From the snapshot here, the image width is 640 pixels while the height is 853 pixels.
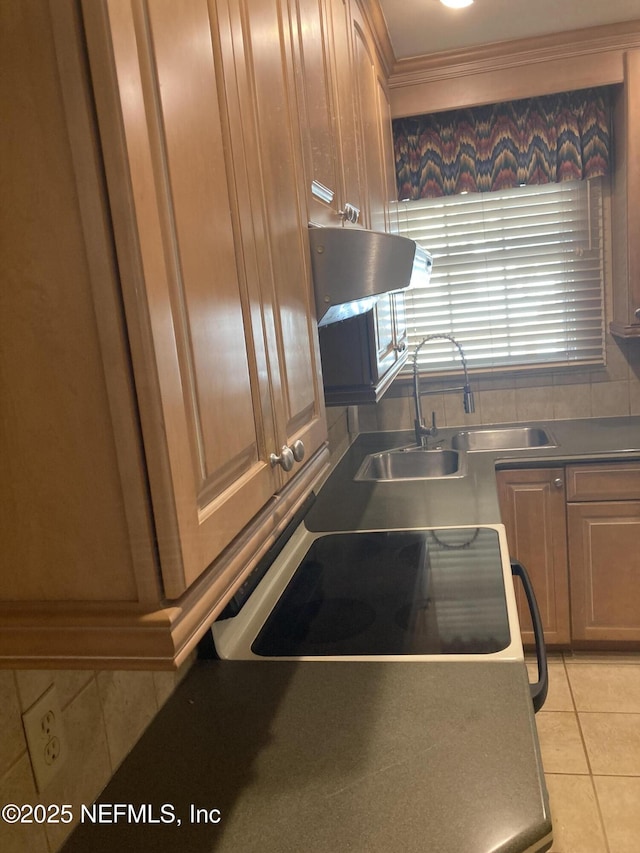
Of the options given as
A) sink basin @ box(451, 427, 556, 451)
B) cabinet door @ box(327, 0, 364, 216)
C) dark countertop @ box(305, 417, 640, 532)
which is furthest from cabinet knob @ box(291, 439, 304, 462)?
sink basin @ box(451, 427, 556, 451)

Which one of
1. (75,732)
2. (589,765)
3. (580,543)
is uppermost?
(75,732)

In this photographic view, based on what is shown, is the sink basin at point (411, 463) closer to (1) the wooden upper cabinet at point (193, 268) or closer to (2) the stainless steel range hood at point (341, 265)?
(2) the stainless steel range hood at point (341, 265)

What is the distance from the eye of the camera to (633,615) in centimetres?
254

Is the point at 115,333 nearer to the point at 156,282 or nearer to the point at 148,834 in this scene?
the point at 156,282

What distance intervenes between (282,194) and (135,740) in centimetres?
92

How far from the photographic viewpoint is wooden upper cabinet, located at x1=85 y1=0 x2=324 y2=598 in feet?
1.90

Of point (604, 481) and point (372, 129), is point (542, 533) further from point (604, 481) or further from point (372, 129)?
point (372, 129)

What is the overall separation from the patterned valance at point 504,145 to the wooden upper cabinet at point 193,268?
6.96ft

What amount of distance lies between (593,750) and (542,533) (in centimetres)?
76

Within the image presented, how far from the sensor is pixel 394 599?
4.92ft

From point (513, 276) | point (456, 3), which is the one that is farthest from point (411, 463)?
point (456, 3)

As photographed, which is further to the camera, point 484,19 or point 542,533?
point 542,533

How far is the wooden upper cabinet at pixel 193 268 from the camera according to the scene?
0.58m

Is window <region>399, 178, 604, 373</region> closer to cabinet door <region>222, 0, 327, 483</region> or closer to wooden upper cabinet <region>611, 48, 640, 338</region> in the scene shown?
wooden upper cabinet <region>611, 48, 640, 338</region>
